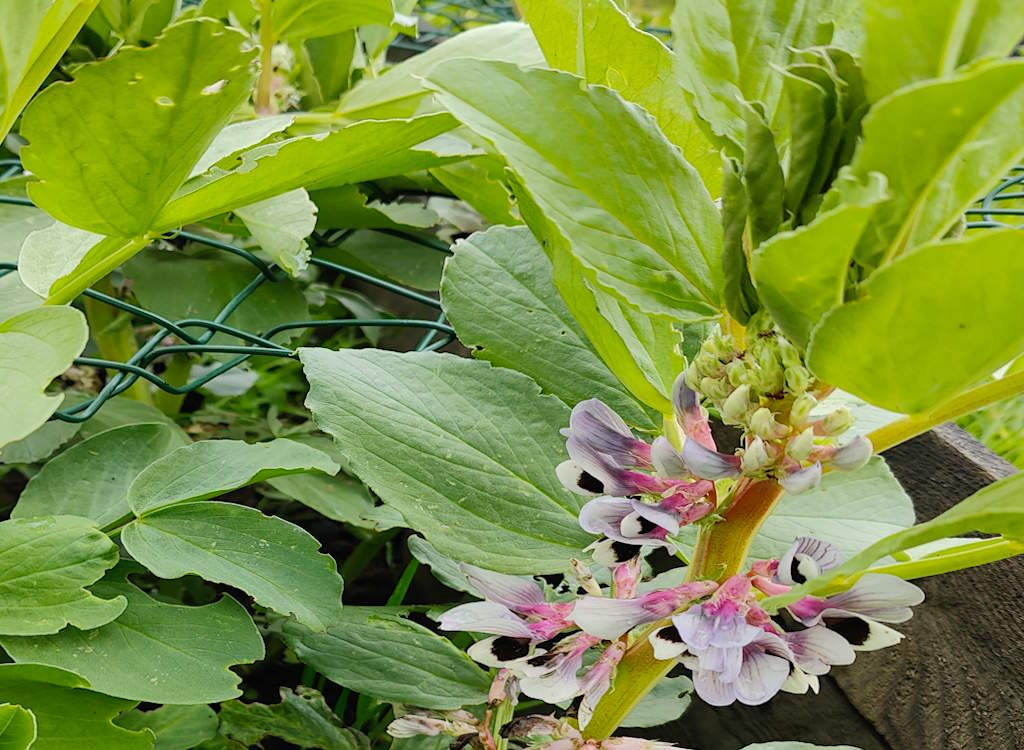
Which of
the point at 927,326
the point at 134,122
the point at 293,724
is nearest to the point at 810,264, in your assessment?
the point at 927,326

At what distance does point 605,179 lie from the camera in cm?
33

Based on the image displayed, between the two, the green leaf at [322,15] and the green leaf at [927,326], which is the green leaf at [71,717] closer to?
the green leaf at [927,326]

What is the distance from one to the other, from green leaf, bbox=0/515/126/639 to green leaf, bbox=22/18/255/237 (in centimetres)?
15

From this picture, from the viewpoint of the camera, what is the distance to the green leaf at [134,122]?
0.40m

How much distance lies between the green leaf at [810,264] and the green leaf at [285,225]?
378 millimetres

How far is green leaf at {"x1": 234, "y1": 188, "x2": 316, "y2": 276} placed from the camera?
616mm

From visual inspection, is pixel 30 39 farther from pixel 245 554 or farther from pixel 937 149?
pixel 937 149

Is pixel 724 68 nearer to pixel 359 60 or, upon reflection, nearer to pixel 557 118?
pixel 557 118

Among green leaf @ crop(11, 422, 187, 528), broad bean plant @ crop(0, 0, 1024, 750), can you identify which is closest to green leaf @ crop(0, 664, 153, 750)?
broad bean plant @ crop(0, 0, 1024, 750)

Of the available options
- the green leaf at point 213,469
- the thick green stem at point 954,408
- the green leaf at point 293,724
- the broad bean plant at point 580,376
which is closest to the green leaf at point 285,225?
the broad bean plant at point 580,376

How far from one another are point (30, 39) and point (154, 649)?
11.3 inches

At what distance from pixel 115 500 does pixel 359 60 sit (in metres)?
0.62

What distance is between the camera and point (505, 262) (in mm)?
496

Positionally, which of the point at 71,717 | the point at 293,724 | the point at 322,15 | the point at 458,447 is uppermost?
the point at 322,15
